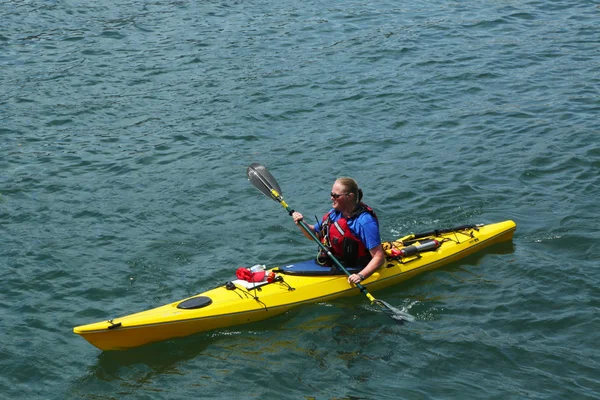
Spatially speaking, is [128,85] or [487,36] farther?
[487,36]

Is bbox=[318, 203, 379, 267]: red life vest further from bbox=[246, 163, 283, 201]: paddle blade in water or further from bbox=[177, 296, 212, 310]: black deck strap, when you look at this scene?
bbox=[177, 296, 212, 310]: black deck strap

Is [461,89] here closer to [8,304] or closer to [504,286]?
[504,286]

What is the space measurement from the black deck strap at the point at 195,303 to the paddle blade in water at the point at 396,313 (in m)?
1.56

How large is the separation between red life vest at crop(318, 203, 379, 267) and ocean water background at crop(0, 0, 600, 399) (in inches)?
17.6

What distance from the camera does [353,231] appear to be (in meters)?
7.56

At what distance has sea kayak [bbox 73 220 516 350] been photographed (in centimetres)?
695

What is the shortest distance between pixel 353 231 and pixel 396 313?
0.84m

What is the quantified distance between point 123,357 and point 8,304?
1597 mm

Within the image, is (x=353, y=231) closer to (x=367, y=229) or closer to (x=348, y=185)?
(x=367, y=229)

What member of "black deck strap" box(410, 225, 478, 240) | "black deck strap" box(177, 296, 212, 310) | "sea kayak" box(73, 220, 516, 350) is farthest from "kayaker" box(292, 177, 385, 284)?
"black deck strap" box(177, 296, 212, 310)

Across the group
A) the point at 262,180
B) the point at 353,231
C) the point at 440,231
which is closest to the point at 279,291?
the point at 353,231

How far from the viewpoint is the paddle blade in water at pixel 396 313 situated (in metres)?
7.43

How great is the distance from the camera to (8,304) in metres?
7.87

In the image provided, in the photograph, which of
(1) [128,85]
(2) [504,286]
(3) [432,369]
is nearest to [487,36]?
(1) [128,85]
